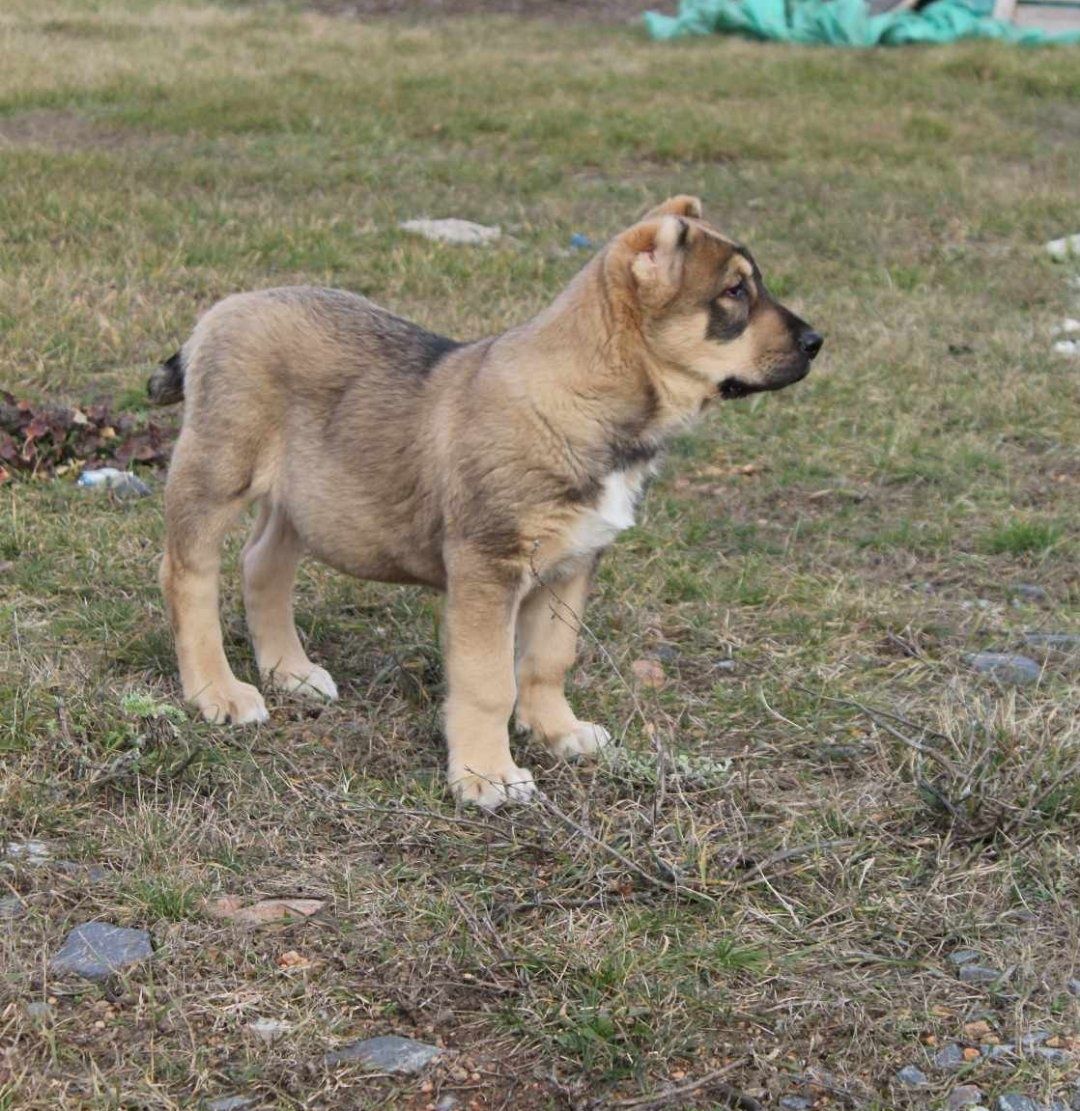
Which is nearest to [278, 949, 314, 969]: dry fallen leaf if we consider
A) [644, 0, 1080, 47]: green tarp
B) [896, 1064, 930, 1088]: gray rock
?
[896, 1064, 930, 1088]: gray rock

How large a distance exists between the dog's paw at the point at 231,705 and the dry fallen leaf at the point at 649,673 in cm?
118

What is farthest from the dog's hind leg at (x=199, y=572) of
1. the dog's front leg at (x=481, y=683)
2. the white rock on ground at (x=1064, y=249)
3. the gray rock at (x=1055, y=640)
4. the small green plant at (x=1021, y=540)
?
the white rock on ground at (x=1064, y=249)

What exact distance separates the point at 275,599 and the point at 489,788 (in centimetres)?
118

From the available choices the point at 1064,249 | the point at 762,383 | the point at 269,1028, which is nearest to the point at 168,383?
the point at 762,383

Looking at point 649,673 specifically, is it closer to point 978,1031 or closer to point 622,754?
point 622,754

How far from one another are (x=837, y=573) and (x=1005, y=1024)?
9.50ft

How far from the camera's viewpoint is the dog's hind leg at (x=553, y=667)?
4.86 meters

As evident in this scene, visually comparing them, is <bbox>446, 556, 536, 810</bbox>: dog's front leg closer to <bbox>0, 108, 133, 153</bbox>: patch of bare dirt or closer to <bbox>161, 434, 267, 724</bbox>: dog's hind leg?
<bbox>161, 434, 267, 724</bbox>: dog's hind leg

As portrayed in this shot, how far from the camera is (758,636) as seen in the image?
5.68m

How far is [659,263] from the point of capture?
14.8 feet

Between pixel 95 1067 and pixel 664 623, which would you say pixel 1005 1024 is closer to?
pixel 95 1067

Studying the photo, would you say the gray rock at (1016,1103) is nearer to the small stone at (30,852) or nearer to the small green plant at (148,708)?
the small stone at (30,852)

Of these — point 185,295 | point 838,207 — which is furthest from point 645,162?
point 185,295

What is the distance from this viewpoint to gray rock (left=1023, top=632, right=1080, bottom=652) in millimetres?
5613
